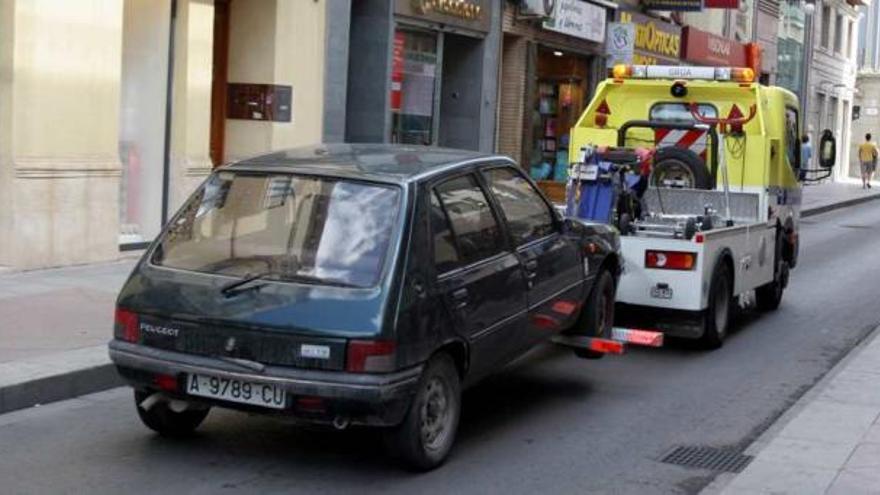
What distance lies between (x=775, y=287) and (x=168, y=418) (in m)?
7.45

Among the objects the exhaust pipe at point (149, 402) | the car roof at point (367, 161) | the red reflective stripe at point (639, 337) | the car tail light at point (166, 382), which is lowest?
the exhaust pipe at point (149, 402)

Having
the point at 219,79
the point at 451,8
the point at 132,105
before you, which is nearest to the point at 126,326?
the point at 132,105

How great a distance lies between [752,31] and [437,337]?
31338 millimetres

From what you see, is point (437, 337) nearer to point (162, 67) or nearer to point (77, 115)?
point (77, 115)

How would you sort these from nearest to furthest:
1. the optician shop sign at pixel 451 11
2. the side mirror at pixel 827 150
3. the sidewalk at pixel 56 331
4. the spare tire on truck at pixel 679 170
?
the sidewalk at pixel 56 331, the spare tire on truck at pixel 679 170, the side mirror at pixel 827 150, the optician shop sign at pixel 451 11

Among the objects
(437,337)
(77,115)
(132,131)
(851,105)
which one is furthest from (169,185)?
(851,105)

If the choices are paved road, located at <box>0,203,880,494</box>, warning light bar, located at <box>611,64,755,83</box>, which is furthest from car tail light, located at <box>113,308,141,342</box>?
warning light bar, located at <box>611,64,755,83</box>

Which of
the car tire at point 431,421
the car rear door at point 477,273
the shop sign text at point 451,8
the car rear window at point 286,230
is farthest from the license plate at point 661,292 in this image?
the shop sign text at point 451,8

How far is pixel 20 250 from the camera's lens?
1098cm

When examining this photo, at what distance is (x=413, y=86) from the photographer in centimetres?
1783

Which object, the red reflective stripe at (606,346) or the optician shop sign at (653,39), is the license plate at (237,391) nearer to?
the red reflective stripe at (606,346)

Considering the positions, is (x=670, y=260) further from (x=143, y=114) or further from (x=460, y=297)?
(x=143, y=114)

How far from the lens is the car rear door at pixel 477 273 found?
611 centimetres

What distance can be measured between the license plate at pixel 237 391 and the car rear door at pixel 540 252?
190cm
